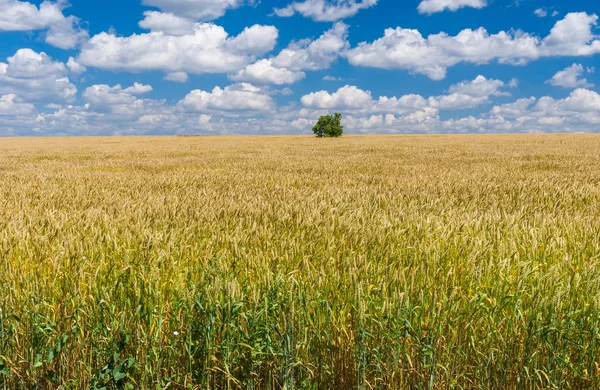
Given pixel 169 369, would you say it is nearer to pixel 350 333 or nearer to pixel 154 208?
pixel 350 333

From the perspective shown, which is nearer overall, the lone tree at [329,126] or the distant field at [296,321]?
the distant field at [296,321]

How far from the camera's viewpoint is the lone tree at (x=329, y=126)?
78188 mm

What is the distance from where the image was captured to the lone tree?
257 ft

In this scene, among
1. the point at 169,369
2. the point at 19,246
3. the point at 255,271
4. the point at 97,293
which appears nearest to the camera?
the point at 169,369

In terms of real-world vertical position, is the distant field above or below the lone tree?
below

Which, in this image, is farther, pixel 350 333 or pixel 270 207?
pixel 270 207

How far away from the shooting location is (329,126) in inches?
3093

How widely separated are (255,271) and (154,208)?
99.9 inches

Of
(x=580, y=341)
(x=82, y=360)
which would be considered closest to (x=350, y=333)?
(x=580, y=341)

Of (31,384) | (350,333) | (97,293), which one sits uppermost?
(97,293)

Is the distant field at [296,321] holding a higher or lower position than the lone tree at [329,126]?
lower

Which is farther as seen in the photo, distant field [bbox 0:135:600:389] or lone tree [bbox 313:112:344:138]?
lone tree [bbox 313:112:344:138]

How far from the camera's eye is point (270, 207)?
4984mm

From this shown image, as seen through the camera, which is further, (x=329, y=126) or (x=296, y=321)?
(x=329, y=126)
